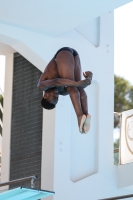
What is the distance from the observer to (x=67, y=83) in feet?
26.1

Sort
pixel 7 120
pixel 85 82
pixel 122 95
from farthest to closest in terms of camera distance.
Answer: pixel 122 95, pixel 7 120, pixel 85 82

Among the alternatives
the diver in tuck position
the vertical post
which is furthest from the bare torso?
the vertical post

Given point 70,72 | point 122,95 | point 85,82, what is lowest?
point 85,82

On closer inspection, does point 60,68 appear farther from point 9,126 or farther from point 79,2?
point 9,126

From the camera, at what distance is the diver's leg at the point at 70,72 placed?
8016 mm

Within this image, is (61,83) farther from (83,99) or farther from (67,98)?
(67,98)

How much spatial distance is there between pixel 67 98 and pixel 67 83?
3415 mm

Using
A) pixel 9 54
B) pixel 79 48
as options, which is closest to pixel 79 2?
pixel 79 48

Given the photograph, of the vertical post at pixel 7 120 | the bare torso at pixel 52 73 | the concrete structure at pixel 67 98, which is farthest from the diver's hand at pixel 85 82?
the vertical post at pixel 7 120

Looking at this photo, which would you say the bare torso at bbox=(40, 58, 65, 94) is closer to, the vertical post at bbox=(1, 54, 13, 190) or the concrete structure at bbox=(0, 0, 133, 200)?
the concrete structure at bbox=(0, 0, 133, 200)

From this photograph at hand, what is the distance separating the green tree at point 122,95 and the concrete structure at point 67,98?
16952mm

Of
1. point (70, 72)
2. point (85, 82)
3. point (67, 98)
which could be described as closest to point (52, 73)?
point (70, 72)

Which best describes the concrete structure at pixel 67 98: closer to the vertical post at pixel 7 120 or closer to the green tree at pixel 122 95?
the vertical post at pixel 7 120

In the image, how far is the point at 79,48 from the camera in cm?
1167
